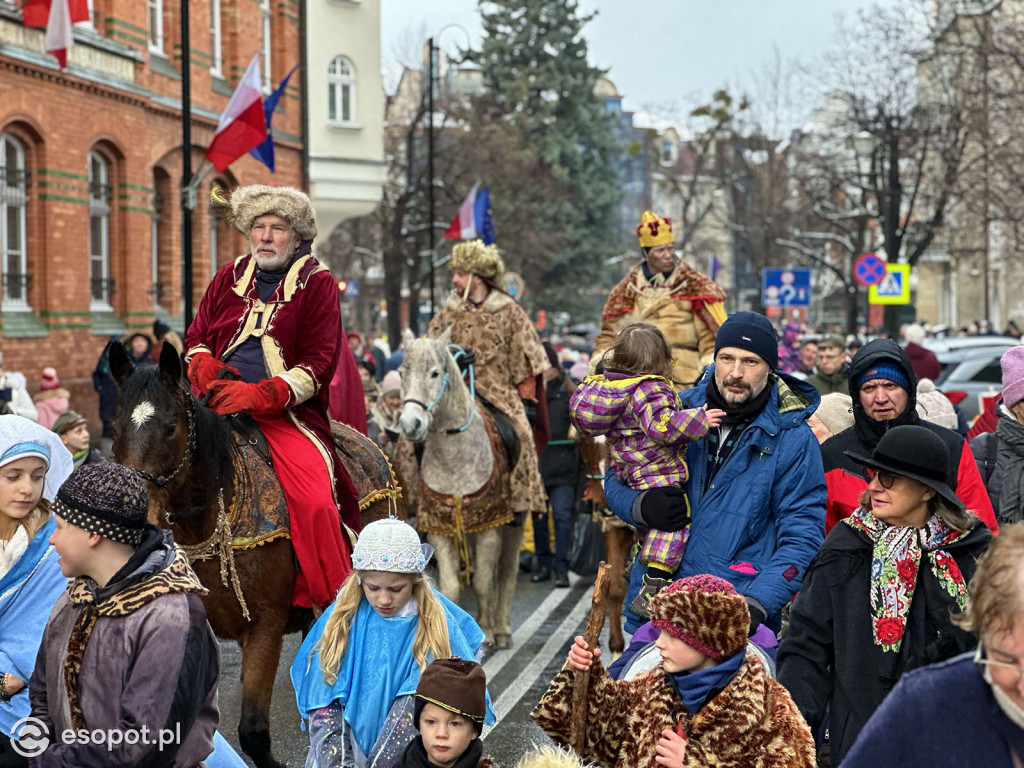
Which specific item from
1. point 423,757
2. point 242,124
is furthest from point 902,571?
point 242,124

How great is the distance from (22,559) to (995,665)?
3.56 meters

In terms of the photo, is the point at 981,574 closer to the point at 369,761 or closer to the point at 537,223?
the point at 369,761

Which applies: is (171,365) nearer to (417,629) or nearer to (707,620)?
(417,629)

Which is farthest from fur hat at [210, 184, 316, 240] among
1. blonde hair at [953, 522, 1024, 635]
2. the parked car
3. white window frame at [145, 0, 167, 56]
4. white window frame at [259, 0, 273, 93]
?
white window frame at [259, 0, 273, 93]

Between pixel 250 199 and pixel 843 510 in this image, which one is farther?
pixel 250 199

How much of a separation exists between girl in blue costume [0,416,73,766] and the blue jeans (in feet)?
27.5

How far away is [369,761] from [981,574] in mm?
2742

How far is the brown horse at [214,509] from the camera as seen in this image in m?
6.24

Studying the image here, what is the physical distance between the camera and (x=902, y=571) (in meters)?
4.50

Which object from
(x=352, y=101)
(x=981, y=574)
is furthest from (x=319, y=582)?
(x=352, y=101)

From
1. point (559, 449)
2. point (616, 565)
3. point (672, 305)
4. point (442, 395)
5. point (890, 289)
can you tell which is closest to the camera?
point (616, 565)

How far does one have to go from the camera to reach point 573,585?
13.0m

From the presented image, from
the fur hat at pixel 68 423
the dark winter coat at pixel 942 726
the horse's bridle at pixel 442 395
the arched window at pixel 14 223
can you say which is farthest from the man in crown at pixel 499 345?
the arched window at pixel 14 223

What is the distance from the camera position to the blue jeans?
1333 cm
